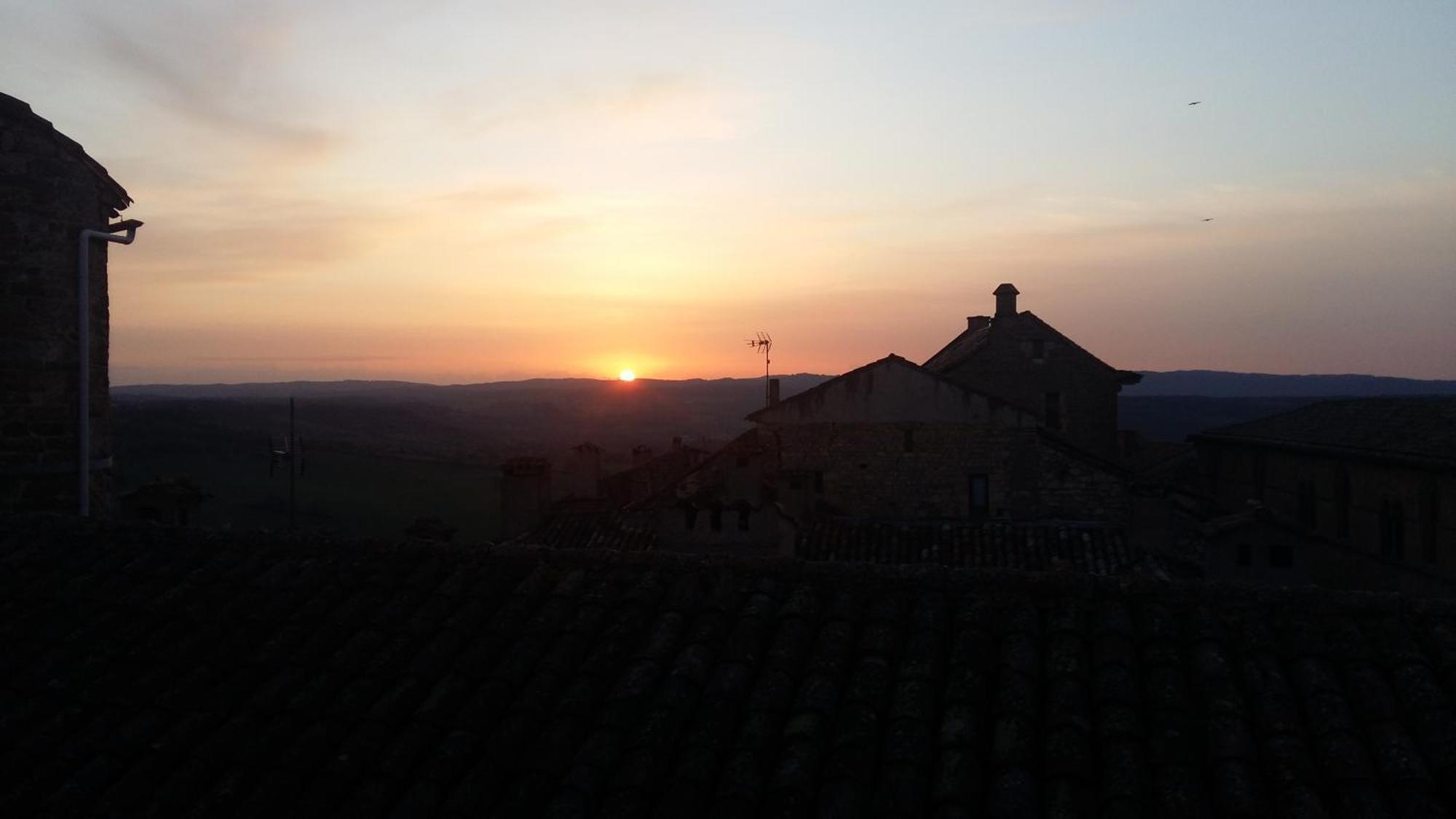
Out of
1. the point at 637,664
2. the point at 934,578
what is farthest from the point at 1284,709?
the point at 637,664

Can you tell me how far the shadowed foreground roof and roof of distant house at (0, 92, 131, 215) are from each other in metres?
6.53

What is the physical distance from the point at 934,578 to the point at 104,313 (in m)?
10.5

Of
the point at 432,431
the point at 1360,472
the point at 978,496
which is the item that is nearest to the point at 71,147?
the point at 978,496

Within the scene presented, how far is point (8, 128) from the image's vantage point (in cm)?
1055

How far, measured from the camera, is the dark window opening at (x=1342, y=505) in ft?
85.5

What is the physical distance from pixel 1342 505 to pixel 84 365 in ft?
90.8

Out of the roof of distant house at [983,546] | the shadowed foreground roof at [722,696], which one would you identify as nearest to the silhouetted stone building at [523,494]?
the roof of distant house at [983,546]

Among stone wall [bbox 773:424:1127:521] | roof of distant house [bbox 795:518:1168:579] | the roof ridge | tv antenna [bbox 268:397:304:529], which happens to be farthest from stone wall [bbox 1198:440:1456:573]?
tv antenna [bbox 268:397:304:529]

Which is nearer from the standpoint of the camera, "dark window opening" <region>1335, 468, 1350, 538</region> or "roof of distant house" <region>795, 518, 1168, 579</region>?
"roof of distant house" <region>795, 518, 1168, 579</region>

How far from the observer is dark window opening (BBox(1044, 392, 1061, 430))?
34.0 meters

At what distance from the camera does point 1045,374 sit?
33781mm

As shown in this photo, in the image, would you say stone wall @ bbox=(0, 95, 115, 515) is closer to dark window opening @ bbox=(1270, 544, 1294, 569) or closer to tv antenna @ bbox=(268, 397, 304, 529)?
tv antenna @ bbox=(268, 397, 304, 529)

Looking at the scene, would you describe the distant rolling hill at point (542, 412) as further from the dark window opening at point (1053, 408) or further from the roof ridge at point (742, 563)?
the roof ridge at point (742, 563)

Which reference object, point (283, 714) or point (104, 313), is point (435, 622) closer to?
point (283, 714)
